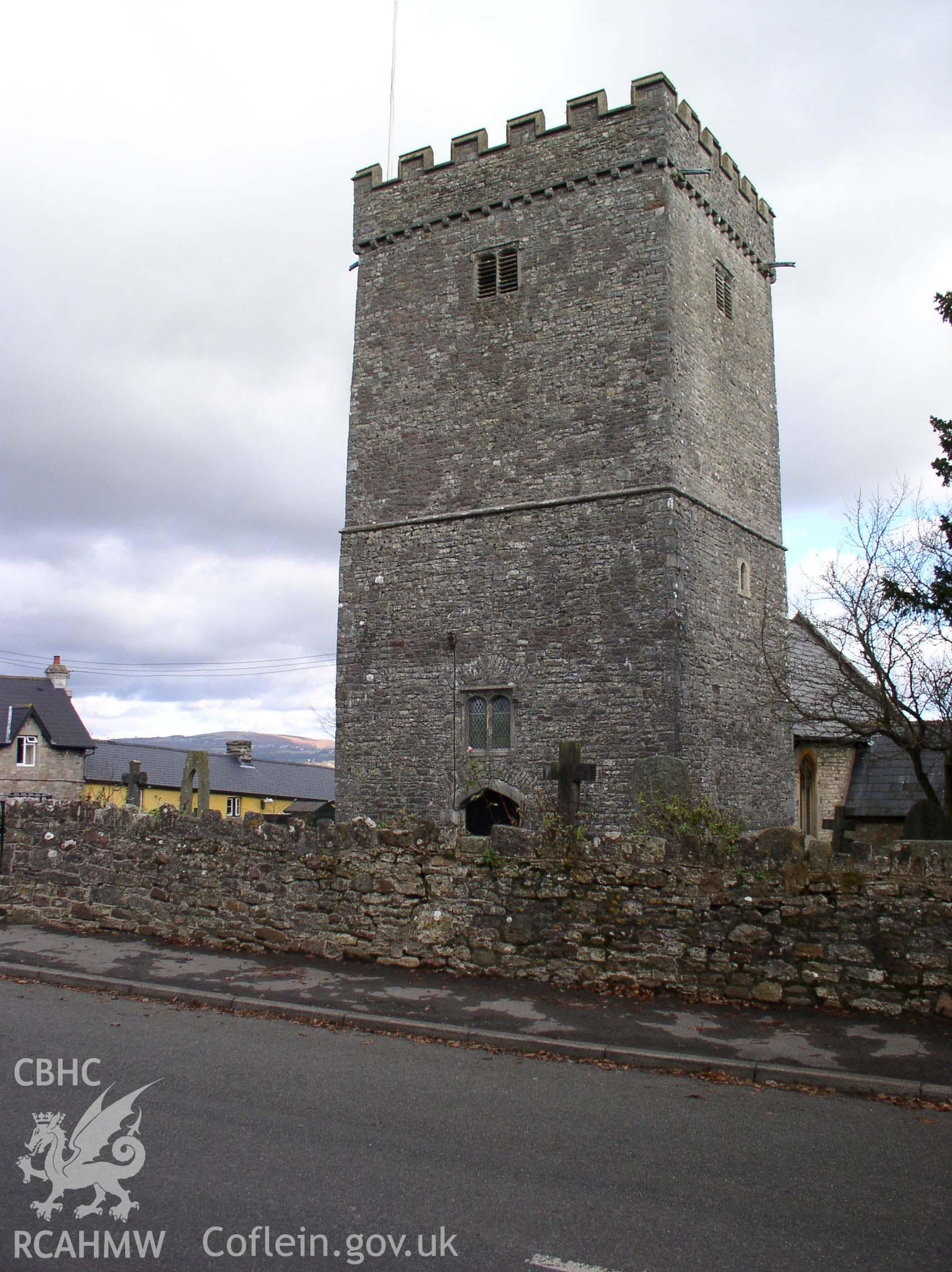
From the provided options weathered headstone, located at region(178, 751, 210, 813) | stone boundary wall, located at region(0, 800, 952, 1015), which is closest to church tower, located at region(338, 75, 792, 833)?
weathered headstone, located at region(178, 751, 210, 813)

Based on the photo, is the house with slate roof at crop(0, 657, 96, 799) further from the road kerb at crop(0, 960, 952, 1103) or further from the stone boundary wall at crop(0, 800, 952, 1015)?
the road kerb at crop(0, 960, 952, 1103)

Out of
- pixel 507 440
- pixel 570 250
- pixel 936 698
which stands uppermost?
pixel 570 250

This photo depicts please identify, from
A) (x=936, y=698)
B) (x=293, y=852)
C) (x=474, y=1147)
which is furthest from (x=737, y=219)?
(x=474, y=1147)

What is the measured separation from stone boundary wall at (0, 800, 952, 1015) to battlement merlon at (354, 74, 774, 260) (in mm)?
14808

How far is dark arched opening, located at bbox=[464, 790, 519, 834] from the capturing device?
18141 mm

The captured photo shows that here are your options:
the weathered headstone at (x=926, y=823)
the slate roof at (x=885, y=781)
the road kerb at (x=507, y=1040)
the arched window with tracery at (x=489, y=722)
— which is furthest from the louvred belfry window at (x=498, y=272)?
the road kerb at (x=507, y=1040)

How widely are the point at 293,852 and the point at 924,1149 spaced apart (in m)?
6.66

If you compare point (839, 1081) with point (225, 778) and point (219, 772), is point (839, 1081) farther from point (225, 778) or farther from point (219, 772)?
point (219, 772)

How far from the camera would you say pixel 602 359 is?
18.1 m

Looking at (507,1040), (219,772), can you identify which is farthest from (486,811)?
(219,772)

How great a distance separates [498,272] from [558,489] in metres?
5.12

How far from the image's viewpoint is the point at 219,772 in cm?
4644

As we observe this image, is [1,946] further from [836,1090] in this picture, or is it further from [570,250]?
[570,250]

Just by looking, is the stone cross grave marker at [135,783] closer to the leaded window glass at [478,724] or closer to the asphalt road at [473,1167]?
the leaded window glass at [478,724]
